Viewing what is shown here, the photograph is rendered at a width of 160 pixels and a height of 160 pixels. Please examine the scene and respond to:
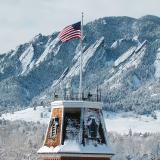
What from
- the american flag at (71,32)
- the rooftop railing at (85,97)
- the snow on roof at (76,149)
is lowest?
the snow on roof at (76,149)

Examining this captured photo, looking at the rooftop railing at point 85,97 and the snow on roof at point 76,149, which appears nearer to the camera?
the snow on roof at point 76,149

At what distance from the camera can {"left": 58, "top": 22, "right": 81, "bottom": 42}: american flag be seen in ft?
213

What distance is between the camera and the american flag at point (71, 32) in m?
65.0

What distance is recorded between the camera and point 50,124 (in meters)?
59.5

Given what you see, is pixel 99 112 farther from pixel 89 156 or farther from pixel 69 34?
pixel 69 34

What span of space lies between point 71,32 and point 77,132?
10090 mm

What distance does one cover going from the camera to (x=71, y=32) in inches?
2616

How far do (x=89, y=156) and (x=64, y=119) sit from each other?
2.72 metres

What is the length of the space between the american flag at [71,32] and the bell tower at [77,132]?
717 centimetres

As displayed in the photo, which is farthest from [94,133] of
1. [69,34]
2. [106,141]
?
[69,34]

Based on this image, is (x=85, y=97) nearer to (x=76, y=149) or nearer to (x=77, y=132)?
(x=77, y=132)

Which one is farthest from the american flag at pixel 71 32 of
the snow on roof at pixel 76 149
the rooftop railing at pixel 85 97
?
the snow on roof at pixel 76 149

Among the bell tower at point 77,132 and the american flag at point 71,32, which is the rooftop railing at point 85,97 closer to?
the bell tower at point 77,132

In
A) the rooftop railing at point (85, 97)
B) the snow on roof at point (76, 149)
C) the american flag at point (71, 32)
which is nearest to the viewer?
the snow on roof at point (76, 149)
